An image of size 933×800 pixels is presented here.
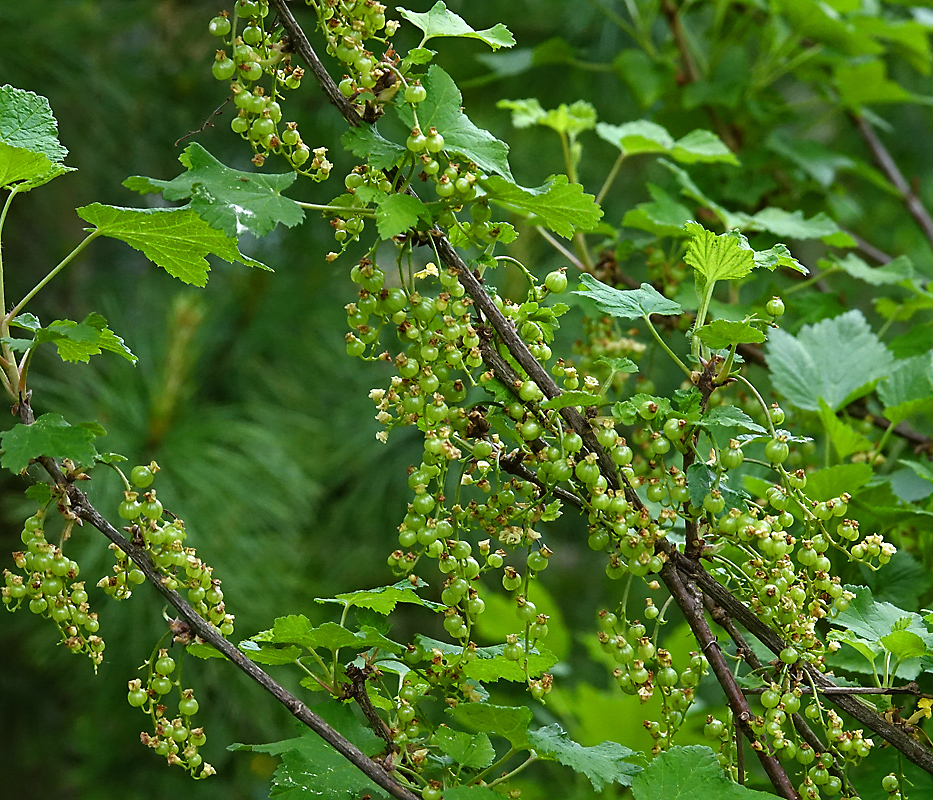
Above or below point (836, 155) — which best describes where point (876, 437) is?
below

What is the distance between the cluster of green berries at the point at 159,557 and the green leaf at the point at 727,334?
235 mm

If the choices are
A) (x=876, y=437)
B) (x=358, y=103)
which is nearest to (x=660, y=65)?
(x=876, y=437)

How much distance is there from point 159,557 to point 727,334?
0.83 ft

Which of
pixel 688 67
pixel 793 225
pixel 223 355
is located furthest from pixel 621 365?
pixel 223 355

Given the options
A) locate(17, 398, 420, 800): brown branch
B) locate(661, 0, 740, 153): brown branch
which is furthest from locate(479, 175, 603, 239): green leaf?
locate(661, 0, 740, 153): brown branch

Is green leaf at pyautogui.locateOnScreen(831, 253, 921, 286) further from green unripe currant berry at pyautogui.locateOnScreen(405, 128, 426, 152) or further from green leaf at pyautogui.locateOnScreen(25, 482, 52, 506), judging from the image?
green leaf at pyautogui.locateOnScreen(25, 482, 52, 506)

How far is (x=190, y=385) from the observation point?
1269mm

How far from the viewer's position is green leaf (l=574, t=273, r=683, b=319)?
422 mm

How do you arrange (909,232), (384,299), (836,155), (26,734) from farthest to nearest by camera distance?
1. (26,734)
2. (909,232)
3. (836,155)
4. (384,299)

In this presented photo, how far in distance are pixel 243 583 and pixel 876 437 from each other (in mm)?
817

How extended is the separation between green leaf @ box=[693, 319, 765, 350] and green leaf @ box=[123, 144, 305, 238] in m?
0.18

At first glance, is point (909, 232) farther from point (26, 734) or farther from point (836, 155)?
point (26, 734)

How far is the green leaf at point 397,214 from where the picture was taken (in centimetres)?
34

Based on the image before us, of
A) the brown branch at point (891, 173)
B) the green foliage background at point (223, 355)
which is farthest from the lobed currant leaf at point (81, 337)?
the brown branch at point (891, 173)
